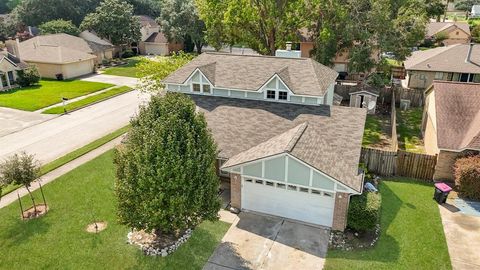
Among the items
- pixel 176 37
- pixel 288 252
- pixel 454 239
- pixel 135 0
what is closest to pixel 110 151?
pixel 288 252

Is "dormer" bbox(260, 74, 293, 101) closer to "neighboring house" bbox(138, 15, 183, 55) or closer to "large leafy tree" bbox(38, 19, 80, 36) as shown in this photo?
"neighboring house" bbox(138, 15, 183, 55)

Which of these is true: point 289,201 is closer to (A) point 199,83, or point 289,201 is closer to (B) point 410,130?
(A) point 199,83

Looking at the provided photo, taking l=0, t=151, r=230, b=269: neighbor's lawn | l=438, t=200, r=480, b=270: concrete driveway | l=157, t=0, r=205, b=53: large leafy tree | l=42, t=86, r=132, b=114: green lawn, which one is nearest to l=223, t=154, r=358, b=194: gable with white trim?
l=0, t=151, r=230, b=269: neighbor's lawn

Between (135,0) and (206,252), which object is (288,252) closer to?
(206,252)

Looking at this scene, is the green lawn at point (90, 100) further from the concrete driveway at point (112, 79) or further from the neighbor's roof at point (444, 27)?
the neighbor's roof at point (444, 27)

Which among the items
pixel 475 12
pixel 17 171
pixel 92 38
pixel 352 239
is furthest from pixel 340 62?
pixel 475 12
